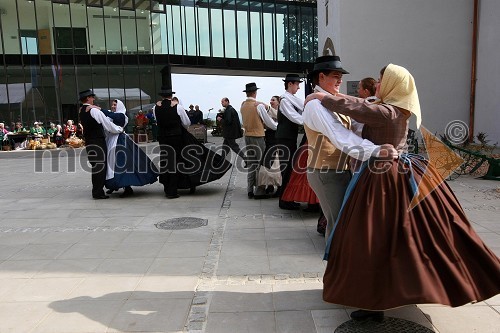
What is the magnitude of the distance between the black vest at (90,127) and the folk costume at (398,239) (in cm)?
545

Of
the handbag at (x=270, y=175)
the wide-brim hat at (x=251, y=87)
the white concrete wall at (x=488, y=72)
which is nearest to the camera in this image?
the handbag at (x=270, y=175)

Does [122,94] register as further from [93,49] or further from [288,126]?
[288,126]

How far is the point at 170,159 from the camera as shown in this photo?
7.36 metres

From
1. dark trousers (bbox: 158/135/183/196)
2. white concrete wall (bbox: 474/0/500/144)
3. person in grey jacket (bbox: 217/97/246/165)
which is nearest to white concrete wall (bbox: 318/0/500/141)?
white concrete wall (bbox: 474/0/500/144)

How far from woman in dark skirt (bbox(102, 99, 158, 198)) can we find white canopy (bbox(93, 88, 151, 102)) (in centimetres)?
1932

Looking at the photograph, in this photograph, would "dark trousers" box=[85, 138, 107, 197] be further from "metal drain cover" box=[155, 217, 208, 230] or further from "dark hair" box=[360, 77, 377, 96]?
"dark hair" box=[360, 77, 377, 96]

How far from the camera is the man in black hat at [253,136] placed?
7113 millimetres

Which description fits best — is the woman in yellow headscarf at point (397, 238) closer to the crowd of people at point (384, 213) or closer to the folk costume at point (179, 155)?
the crowd of people at point (384, 213)

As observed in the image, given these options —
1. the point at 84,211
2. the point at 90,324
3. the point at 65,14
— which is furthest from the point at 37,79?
the point at 90,324

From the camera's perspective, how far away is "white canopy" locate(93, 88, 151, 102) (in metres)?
26.1

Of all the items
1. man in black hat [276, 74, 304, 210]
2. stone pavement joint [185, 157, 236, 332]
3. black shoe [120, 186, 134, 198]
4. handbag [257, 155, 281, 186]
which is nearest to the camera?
stone pavement joint [185, 157, 236, 332]

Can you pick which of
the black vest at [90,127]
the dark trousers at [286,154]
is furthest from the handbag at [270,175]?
the black vest at [90,127]

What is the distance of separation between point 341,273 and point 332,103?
101cm

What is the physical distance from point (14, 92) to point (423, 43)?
2188 centimetres
